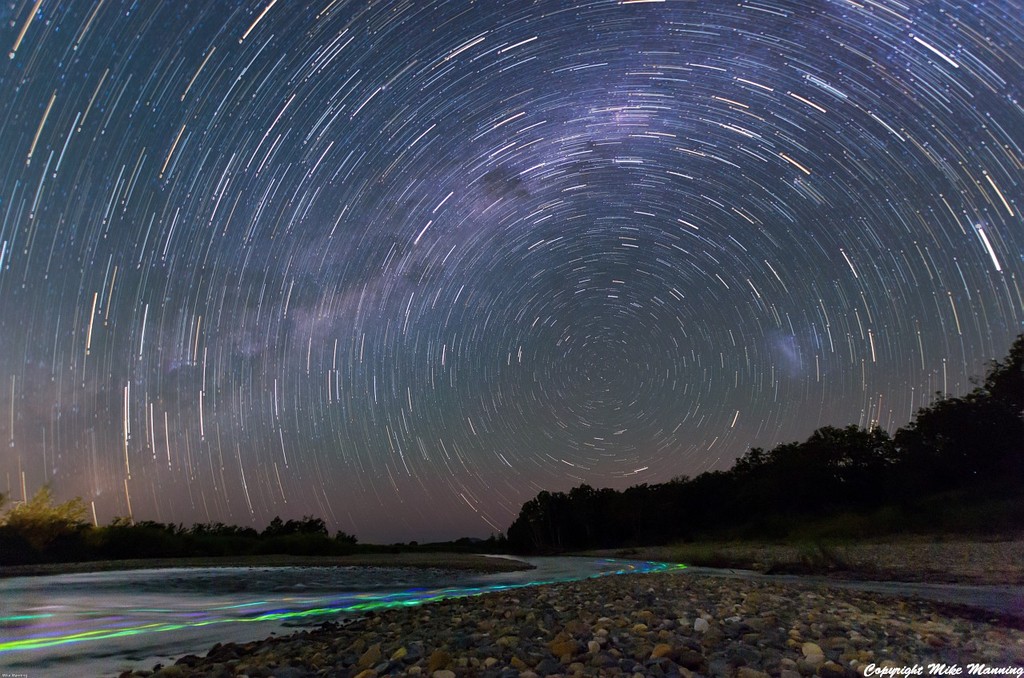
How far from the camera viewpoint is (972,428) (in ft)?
151

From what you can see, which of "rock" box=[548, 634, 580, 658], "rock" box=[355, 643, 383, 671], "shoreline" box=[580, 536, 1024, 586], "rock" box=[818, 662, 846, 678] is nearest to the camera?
"rock" box=[818, 662, 846, 678]

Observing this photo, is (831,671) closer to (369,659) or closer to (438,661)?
(438,661)

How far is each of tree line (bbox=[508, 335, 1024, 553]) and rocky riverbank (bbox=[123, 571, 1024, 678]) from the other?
3373cm

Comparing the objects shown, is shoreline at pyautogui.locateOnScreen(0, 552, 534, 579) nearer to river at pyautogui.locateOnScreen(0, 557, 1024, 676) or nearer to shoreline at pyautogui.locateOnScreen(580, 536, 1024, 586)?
shoreline at pyautogui.locateOnScreen(580, 536, 1024, 586)

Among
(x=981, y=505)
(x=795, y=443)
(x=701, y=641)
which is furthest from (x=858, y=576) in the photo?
(x=795, y=443)

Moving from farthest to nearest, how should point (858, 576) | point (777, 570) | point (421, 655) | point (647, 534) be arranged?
point (647, 534) < point (777, 570) < point (858, 576) < point (421, 655)

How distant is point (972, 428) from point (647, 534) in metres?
39.9

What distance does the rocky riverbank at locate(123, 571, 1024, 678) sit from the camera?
4691 millimetres

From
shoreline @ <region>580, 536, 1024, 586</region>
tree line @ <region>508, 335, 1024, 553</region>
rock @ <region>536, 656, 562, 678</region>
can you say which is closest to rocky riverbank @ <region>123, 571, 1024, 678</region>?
rock @ <region>536, 656, 562, 678</region>

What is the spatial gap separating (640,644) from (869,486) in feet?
199

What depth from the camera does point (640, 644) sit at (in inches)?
208

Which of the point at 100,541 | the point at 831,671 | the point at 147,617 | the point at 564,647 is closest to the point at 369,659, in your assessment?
the point at 564,647

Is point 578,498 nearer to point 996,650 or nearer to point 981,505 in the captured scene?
point 981,505

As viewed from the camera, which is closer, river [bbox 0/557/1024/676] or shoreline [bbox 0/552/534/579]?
river [bbox 0/557/1024/676]
